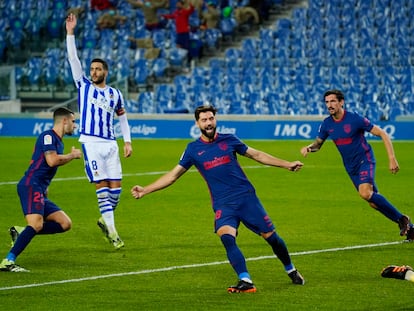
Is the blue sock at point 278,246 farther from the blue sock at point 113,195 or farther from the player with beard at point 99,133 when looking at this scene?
the blue sock at point 113,195

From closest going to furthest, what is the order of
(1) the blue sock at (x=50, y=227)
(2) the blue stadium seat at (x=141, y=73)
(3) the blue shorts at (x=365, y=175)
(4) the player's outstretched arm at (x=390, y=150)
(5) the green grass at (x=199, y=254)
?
(5) the green grass at (x=199, y=254), (1) the blue sock at (x=50, y=227), (4) the player's outstretched arm at (x=390, y=150), (3) the blue shorts at (x=365, y=175), (2) the blue stadium seat at (x=141, y=73)

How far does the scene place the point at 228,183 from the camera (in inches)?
425

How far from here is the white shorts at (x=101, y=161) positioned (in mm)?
14094

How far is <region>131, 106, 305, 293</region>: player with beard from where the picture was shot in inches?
418

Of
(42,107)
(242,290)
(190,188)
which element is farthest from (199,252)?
(42,107)

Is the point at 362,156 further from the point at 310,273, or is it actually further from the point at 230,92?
the point at 230,92

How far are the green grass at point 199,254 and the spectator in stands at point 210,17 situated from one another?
16813 millimetres

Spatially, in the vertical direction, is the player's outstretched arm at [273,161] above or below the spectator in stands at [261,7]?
above

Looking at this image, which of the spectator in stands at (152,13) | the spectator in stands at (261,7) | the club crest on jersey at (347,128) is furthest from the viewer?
the spectator in stands at (152,13)

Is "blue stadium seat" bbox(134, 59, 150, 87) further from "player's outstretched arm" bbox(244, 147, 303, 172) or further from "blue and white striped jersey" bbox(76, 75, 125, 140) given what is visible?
"player's outstretched arm" bbox(244, 147, 303, 172)

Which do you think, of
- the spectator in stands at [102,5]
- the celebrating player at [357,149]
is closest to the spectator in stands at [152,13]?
the spectator in stands at [102,5]

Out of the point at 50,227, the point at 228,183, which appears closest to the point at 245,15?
the point at 50,227

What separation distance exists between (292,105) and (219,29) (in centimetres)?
494

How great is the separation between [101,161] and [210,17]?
2611 centimetres
